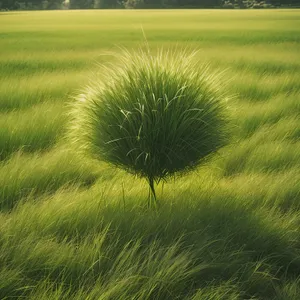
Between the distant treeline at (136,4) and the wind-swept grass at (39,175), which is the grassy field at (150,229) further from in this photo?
A: the distant treeline at (136,4)

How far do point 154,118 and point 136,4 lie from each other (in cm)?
6224

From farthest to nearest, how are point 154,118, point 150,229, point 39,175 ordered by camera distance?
point 39,175
point 154,118
point 150,229

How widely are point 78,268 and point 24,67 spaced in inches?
322

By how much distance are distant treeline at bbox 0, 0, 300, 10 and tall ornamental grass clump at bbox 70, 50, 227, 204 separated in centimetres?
5702

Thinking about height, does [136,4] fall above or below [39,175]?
above

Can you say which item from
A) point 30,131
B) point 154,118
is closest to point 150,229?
point 154,118

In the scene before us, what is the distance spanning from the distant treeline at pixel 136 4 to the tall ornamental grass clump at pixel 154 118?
57.0m

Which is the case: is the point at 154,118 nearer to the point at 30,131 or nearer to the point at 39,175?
the point at 39,175

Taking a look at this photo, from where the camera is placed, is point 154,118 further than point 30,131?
No

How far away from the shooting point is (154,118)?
8.47 feet

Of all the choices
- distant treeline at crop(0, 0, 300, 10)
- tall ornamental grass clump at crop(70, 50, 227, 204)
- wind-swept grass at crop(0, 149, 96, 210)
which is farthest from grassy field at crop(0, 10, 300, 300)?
distant treeline at crop(0, 0, 300, 10)

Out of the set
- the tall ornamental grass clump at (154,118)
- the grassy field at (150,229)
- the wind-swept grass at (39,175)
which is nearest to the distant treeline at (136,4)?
the wind-swept grass at (39,175)

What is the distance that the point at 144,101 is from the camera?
2592 millimetres

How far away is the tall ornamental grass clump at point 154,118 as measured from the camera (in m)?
2.57
